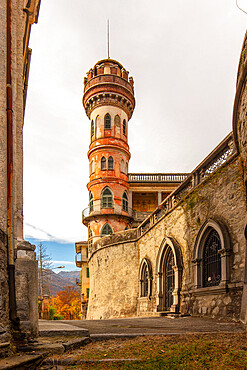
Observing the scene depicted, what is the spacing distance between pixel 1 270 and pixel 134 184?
99.0ft

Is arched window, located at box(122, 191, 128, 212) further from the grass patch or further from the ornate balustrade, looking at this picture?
the grass patch

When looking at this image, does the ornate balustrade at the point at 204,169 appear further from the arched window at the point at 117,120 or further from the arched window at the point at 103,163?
the arched window at the point at 117,120

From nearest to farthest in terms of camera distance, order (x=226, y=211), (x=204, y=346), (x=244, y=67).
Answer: (x=204, y=346)
(x=244, y=67)
(x=226, y=211)

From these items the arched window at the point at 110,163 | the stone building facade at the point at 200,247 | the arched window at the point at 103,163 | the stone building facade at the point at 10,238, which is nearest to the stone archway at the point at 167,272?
the stone building facade at the point at 200,247

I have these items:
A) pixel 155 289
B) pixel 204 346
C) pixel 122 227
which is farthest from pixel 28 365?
pixel 122 227

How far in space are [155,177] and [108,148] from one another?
21.5ft

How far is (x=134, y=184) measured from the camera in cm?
3438

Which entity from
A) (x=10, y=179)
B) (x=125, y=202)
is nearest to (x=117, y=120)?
(x=125, y=202)

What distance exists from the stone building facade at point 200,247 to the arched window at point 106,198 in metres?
11.2

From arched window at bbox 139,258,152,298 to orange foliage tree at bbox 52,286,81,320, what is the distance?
44.1m

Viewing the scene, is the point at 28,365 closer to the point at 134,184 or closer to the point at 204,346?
the point at 204,346

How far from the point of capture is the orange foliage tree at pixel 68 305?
59375 millimetres

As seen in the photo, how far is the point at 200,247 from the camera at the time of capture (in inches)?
451

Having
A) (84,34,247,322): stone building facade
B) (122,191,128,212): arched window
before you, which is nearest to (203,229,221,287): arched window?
(84,34,247,322): stone building facade
